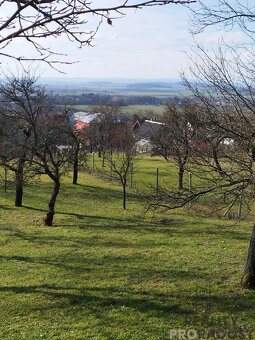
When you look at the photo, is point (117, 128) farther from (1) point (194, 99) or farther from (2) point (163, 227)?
(1) point (194, 99)

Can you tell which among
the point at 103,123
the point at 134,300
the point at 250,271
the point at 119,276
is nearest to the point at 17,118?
the point at 119,276

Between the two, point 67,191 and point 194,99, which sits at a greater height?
point 194,99

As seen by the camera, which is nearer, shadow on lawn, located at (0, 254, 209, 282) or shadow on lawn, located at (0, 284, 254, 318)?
shadow on lawn, located at (0, 284, 254, 318)

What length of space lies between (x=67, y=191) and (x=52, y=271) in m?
17.1

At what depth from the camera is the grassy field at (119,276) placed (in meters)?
5.89

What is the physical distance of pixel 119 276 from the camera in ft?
27.7

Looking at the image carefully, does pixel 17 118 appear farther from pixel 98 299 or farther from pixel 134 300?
pixel 134 300

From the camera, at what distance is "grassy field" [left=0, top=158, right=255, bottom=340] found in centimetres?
589

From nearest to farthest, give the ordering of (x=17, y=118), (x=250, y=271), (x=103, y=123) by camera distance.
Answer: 1. (x=250, y=271)
2. (x=17, y=118)
3. (x=103, y=123)

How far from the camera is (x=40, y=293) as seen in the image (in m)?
7.45

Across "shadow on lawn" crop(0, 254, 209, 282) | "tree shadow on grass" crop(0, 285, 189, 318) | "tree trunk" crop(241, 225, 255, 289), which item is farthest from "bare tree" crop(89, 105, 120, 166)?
"tree trunk" crop(241, 225, 255, 289)

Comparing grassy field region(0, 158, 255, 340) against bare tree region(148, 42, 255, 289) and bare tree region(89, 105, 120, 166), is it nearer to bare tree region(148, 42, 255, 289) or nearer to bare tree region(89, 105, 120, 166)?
bare tree region(148, 42, 255, 289)

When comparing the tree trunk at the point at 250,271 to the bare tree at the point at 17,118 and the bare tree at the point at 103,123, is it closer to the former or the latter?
the bare tree at the point at 17,118

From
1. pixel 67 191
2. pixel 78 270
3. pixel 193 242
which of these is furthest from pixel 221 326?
pixel 67 191
